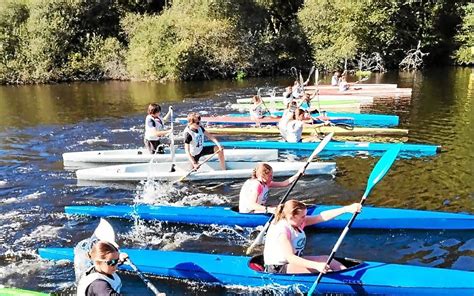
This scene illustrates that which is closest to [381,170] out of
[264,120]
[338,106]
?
[264,120]

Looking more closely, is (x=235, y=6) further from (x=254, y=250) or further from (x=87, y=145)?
(x=254, y=250)

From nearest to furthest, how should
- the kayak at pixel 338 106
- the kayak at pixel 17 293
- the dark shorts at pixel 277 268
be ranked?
the kayak at pixel 17 293
the dark shorts at pixel 277 268
the kayak at pixel 338 106

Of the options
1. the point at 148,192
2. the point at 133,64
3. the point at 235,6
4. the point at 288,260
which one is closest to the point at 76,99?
the point at 133,64

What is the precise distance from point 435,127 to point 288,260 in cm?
1384

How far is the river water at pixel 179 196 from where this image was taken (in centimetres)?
856

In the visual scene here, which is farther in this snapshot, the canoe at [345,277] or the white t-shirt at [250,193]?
the white t-shirt at [250,193]

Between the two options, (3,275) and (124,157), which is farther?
(124,157)

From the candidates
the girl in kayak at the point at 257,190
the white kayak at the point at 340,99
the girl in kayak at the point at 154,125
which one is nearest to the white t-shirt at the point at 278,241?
the girl in kayak at the point at 257,190

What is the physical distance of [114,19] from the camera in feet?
150

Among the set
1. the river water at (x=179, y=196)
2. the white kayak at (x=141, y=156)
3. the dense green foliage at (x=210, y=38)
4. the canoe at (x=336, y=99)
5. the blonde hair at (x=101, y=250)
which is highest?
the dense green foliage at (x=210, y=38)

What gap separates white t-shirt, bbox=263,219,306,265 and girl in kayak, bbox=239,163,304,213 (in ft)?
6.40

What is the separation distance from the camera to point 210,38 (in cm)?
3906

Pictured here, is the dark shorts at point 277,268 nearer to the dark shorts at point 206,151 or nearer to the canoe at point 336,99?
the dark shorts at point 206,151

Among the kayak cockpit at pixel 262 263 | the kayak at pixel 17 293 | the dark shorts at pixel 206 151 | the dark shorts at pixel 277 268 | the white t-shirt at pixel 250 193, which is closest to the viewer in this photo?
the kayak at pixel 17 293
